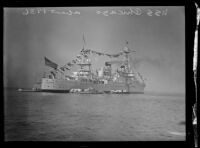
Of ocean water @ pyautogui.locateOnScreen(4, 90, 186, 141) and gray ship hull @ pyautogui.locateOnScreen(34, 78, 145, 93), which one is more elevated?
gray ship hull @ pyautogui.locateOnScreen(34, 78, 145, 93)

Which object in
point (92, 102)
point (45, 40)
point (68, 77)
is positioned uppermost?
A: point (45, 40)

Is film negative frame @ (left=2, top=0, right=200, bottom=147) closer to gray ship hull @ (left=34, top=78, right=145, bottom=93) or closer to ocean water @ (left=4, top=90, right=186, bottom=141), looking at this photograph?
ocean water @ (left=4, top=90, right=186, bottom=141)

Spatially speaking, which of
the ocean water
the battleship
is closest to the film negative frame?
the ocean water
